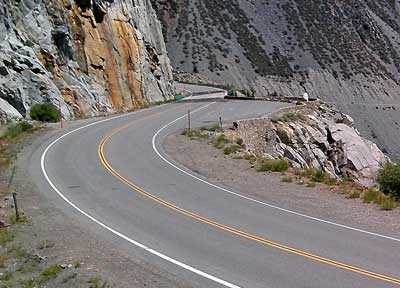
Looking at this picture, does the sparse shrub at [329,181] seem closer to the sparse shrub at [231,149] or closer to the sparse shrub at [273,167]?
the sparse shrub at [273,167]

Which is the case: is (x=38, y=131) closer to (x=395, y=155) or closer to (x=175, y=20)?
(x=395, y=155)

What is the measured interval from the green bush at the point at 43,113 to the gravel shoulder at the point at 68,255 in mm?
20149

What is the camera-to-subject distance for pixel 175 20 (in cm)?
10725

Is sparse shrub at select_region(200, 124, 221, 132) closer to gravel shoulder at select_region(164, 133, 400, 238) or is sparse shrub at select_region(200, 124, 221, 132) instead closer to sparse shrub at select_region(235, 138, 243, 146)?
sparse shrub at select_region(235, 138, 243, 146)

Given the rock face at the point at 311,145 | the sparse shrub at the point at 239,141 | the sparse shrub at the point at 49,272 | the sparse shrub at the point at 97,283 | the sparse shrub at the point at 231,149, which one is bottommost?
the rock face at the point at 311,145

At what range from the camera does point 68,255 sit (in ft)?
40.9

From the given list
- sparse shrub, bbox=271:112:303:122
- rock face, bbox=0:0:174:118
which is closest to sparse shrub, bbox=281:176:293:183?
sparse shrub, bbox=271:112:303:122

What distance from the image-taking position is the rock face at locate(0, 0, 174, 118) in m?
38.4

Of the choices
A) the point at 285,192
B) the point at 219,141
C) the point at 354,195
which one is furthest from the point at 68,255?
the point at 219,141

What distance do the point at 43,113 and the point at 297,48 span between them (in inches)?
2997

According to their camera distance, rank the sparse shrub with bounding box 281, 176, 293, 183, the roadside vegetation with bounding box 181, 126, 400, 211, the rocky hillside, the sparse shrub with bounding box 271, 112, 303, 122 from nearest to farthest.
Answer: the roadside vegetation with bounding box 181, 126, 400, 211, the sparse shrub with bounding box 281, 176, 293, 183, the sparse shrub with bounding box 271, 112, 303, 122, the rocky hillside

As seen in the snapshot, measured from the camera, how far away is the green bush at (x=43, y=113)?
123 ft

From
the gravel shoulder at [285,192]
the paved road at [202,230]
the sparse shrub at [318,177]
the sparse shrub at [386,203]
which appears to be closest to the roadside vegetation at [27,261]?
the paved road at [202,230]

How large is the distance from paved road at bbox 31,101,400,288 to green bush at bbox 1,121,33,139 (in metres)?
6.22
